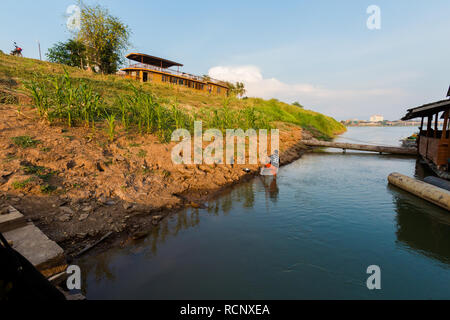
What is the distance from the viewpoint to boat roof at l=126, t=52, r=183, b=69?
102ft

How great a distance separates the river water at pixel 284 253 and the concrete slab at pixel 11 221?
121 centimetres

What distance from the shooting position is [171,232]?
4.87 meters

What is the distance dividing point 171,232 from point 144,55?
32.1 metres

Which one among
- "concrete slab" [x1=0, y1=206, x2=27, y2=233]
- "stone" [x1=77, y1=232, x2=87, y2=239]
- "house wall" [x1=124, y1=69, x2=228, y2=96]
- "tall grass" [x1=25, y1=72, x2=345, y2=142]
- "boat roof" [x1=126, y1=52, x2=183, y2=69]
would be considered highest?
"boat roof" [x1=126, y1=52, x2=183, y2=69]

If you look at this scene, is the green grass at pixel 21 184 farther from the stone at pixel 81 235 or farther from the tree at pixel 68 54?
the tree at pixel 68 54

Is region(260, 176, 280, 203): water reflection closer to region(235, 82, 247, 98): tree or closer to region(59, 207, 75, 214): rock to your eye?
region(59, 207, 75, 214): rock

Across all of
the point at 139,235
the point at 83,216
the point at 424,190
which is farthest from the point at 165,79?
the point at 424,190

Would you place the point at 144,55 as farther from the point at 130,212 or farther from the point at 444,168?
the point at 444,168

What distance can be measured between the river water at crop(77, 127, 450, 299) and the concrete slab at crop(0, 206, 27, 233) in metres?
1.21

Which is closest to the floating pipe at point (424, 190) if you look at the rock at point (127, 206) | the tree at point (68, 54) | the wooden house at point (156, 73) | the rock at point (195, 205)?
the rock at point (195, 205)

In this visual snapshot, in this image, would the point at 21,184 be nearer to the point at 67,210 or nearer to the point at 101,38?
the point at 67,210

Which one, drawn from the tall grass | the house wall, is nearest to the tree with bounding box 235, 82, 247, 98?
the house wall
